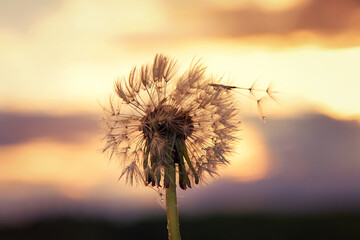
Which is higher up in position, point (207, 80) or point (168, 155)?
point (207, 80)

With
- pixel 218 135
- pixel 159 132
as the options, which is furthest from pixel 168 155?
pixel 218 135

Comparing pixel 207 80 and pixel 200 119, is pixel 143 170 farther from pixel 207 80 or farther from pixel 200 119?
pixel 207 80

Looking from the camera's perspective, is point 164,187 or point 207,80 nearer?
point 164,187

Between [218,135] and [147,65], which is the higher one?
[147,65]

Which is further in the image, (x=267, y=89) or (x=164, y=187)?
(x=267, y=89)

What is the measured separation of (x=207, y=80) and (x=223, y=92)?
→ 33 centimetres

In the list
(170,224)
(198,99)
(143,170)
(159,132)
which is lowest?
(170,224)

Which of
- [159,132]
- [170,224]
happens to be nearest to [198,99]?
[159,132]

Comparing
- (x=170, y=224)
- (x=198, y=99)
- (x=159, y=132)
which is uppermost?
(x=198, y=99)

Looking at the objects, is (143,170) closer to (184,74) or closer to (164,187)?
(164,187)

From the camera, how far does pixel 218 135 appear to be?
8.73m

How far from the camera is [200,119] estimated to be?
856cm

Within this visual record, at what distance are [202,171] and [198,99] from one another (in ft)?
3.73

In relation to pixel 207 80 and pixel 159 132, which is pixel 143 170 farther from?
pixel 207 80
